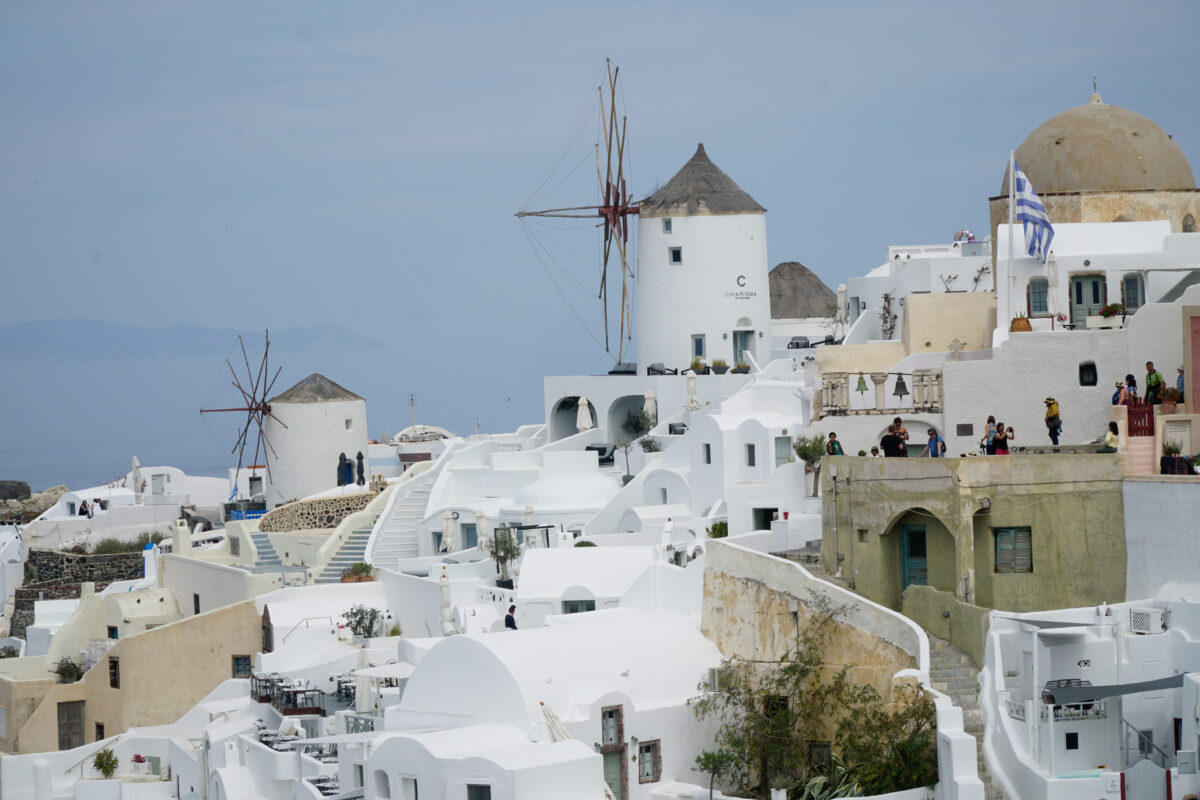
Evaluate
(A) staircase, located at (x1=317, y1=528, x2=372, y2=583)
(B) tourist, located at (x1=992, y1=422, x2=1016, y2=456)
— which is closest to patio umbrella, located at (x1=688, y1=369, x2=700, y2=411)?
(A) staircase, located at (x1=317, y1=528, x2=372, y2=583)

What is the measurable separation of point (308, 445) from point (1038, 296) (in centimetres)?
2449

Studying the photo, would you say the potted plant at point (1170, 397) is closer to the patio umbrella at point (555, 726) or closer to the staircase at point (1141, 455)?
the staircase at point (1141, 455)

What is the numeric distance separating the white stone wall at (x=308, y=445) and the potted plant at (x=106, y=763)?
16.3 m

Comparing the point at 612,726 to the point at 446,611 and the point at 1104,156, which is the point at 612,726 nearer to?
the point at 446,611

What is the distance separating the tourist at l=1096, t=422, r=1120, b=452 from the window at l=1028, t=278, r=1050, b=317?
622 cm

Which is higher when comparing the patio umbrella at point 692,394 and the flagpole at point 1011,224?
the flagpole at point 1011,224

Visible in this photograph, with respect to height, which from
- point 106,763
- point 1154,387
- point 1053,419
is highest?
point 1154,387

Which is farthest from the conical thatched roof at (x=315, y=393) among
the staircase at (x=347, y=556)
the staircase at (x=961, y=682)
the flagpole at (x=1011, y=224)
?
the staircase at (x=961, y=682)

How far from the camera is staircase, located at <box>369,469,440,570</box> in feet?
145

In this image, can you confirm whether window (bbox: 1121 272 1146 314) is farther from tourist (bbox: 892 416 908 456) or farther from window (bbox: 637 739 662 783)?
window (bbox: 637 739 662 783)

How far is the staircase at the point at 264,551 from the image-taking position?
4569 centimetres

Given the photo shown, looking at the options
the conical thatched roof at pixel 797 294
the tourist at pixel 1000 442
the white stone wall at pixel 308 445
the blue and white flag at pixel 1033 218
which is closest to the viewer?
the tourist at pixel 1000 442

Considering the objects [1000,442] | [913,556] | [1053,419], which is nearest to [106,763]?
[913,556]

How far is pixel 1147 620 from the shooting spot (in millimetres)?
24719
